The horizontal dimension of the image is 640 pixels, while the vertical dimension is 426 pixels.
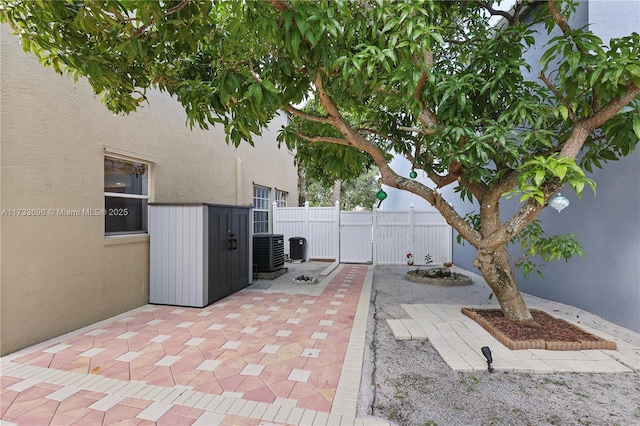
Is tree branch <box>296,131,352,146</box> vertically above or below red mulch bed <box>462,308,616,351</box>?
above

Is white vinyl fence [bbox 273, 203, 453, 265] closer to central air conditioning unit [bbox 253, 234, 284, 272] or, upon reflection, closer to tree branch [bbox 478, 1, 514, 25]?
central air conditioning unit [bbox 253, 234, 284, 272]

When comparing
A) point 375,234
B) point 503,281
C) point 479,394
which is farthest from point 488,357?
point 375,234

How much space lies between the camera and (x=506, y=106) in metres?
3.97

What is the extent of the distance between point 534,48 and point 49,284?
8.64 meters

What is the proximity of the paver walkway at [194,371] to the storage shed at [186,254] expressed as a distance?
457 mm

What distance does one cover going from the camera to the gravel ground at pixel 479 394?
2.34 m

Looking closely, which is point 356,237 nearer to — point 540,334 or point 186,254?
point 186,254

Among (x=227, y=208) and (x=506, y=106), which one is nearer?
(x=506, y=106)

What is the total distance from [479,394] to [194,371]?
269cm

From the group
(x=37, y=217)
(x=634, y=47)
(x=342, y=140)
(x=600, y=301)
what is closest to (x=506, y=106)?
(x=634, y=47)

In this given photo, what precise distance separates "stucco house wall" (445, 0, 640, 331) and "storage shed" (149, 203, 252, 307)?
5.98 m

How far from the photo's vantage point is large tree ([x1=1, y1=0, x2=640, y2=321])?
2566mm

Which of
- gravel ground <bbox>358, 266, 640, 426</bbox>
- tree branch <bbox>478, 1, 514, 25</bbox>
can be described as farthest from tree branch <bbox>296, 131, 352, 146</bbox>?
tree branch <bbox>478, 1, 514, 25</bbox>

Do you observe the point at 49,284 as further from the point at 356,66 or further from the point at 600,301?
the point at 600,301
